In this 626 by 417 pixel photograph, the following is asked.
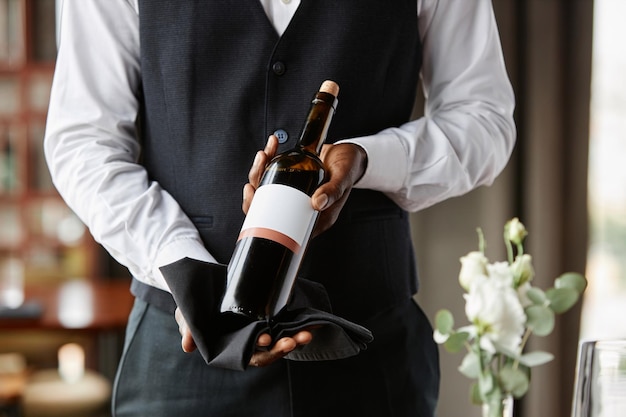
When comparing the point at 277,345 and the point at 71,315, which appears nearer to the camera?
the point at 277,345

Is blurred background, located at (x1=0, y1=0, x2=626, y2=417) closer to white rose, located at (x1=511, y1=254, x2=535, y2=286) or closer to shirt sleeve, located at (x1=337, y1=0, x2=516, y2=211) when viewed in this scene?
shirt sleeve, located at (x1=337, y1=0, x2=516, y2=211)

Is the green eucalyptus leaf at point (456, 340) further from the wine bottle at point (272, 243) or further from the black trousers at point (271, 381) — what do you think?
the black trousers at point (271, 381)

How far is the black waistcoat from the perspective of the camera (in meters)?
1.20

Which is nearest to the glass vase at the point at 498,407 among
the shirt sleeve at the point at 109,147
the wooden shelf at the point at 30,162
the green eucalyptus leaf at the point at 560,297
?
the green eucalyptus leaf at the point at 560,297

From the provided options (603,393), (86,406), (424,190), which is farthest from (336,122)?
(86,406)

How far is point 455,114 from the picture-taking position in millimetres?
1319

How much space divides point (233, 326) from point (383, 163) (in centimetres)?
32

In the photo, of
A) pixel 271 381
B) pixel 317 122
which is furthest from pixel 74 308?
pixel 317 122

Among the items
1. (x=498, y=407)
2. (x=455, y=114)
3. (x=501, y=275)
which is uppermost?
(x=455, y=114)

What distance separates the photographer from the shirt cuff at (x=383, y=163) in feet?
3.78

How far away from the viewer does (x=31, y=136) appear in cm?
450

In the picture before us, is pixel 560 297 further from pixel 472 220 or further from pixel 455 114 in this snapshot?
pixel 472 220

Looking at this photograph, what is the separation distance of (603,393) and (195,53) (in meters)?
0.74

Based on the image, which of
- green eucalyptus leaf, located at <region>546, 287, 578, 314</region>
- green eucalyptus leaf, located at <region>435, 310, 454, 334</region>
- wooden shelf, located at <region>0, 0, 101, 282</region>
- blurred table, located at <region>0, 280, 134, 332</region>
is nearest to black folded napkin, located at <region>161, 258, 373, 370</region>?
green eucalyptus leaf, located at <region>435, 310, 454, 334</region>
